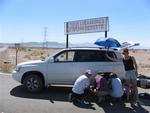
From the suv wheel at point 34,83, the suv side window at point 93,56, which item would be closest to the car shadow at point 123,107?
the suv side window at point 93,56

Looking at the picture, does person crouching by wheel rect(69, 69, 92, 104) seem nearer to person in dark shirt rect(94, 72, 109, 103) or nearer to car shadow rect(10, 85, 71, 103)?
person in dark shirt rect(94, 72, 109, 103)

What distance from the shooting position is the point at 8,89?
515 inches

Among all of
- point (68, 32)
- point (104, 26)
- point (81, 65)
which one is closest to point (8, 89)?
point (81, 65)

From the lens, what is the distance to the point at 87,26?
2225 cm

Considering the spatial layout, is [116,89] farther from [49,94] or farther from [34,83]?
[34,83]

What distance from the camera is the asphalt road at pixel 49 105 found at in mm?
9781

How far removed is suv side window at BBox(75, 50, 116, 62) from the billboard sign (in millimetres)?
7694

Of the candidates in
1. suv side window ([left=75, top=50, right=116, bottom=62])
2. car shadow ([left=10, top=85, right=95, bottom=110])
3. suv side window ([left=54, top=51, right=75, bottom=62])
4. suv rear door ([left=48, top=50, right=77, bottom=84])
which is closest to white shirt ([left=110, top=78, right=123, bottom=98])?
car shadow ([left=10, top=85, right=95, bottom=110])

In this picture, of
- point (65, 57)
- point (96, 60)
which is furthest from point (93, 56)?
point (65, 57)

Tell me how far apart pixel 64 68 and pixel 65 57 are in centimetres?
A: 51

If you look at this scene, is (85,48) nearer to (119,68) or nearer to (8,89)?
(119,68)

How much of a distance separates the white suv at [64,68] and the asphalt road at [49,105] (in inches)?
19.1

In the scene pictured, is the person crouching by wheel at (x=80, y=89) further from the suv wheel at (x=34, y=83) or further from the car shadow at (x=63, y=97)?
the suv wheel at (x=34, y=83)

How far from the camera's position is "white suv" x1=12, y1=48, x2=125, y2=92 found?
488 inches
